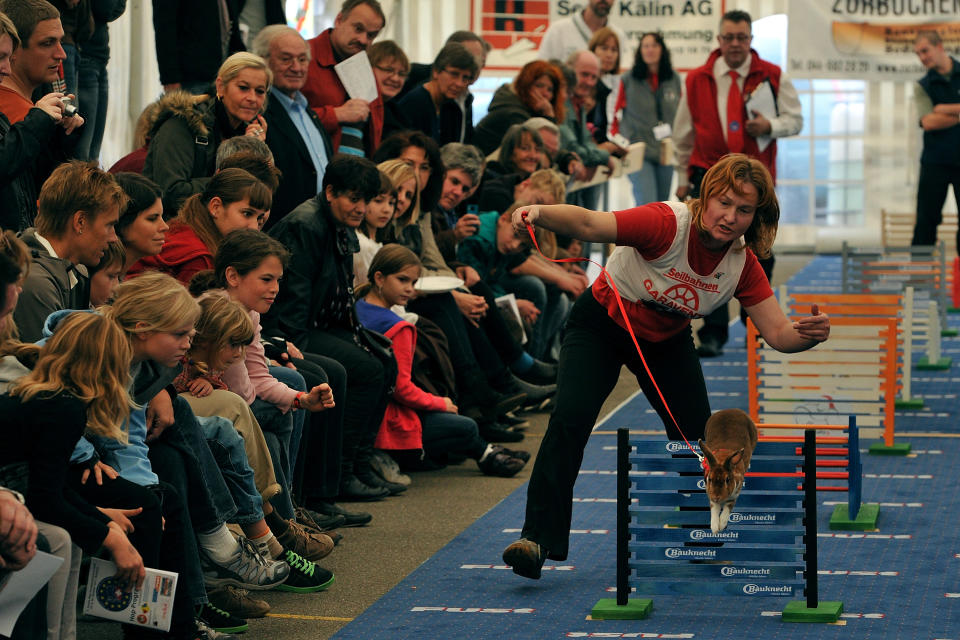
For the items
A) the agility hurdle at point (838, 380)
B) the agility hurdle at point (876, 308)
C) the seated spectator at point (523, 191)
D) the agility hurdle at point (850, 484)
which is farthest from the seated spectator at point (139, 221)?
the seated spectator at point (523, 191)

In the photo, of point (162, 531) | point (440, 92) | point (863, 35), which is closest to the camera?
point (162, 531)

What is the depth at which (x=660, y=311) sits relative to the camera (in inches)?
182

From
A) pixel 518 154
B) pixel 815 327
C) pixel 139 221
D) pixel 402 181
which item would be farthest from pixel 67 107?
pixel 518 154

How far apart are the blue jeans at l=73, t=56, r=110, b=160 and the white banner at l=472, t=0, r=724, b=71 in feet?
28.2

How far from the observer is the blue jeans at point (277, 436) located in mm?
4930

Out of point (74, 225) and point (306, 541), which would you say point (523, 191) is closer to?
point (306, 541)

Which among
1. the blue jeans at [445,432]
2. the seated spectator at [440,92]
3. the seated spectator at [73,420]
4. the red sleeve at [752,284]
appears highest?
the seated spectator at [440,92]

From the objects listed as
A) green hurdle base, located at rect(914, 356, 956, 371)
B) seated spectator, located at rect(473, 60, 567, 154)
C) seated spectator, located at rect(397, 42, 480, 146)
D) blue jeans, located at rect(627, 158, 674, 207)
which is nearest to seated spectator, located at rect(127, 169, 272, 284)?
seated spectator, located at rect(397, 42, 480, 146)

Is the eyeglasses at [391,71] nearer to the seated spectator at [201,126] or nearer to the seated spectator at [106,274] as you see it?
the seated spectator at [201,126]

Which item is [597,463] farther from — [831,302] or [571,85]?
[571,85]

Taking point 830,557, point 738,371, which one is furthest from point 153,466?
point 738,371

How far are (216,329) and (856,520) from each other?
253cm

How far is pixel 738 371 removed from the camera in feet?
31.8

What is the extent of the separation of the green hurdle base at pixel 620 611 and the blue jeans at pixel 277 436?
1.13 metres
